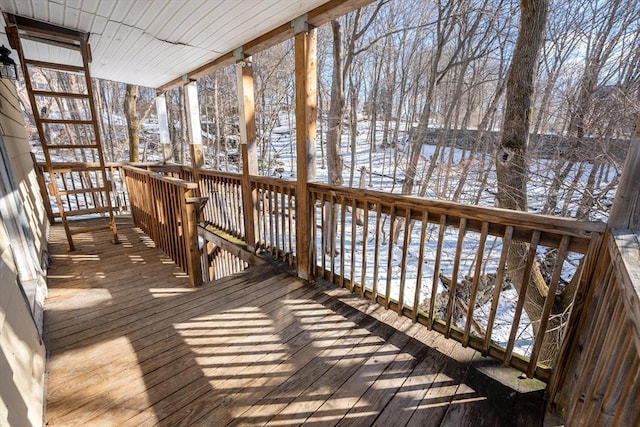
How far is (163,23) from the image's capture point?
2.82 m

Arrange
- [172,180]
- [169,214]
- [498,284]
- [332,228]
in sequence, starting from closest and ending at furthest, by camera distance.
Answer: [498,284]
[332,228]
[172,180]
[169,214]

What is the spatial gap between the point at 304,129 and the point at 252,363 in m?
2.06

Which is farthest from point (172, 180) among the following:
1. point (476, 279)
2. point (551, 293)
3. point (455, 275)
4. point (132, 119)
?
point (132, 119)

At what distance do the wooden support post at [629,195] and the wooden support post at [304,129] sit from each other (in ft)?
7.08

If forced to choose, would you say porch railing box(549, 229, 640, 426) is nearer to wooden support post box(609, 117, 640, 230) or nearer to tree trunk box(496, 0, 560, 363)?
wooden support post box(609, 117, 640, 230)

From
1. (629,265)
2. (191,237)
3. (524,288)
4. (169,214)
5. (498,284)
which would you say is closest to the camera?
(629,265)

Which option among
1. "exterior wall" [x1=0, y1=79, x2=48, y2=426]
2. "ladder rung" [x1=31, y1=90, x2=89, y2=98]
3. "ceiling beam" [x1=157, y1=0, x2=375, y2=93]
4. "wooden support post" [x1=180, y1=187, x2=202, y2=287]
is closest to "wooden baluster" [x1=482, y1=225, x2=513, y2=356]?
"ceiling beam" [x1=157, y1=0, x2=375, y2=93]

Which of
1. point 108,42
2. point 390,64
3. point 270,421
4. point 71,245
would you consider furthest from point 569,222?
point 390,64

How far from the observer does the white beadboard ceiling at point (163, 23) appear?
2.46 m

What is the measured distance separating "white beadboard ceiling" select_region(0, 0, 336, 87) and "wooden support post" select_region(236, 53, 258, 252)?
0.34m

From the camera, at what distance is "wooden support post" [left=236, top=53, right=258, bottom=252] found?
344cm

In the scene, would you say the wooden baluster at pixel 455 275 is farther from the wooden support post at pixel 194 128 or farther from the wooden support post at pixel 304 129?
the wooden support post at pixel 194 128

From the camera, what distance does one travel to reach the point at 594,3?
476 cm

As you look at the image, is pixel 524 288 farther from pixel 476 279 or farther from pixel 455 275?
pixel 455 275
